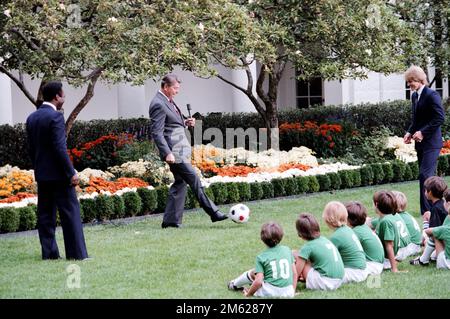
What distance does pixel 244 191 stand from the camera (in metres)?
14.1

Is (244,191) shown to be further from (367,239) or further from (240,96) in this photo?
(240,96)

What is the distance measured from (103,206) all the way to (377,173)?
5.38m

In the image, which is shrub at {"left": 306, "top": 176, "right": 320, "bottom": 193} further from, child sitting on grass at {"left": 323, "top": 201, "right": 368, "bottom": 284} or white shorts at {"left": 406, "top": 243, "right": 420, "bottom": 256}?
child sitting on grass at {"left": 323, "top": 201, "right": 368, "bottom": 284}

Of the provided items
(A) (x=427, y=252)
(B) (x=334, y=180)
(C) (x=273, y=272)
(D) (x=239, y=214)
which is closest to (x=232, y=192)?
(B) (x=334, y=180)

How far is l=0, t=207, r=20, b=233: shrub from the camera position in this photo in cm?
1163

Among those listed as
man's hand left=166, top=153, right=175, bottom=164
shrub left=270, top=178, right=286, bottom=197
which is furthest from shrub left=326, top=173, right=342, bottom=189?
man's hand left=166, top=153, right=175, bottom=164

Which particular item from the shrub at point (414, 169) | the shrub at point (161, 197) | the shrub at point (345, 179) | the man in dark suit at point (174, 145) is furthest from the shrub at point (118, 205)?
the shrub at point (414, 169)

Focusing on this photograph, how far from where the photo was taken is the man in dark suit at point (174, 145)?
11.5m

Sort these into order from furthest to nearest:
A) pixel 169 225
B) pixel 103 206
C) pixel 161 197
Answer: pixel 161 197 < pixel 103 206 < pixel 169 225

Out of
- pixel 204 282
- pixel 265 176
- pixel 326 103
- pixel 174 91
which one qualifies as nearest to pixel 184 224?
pixel 174 91

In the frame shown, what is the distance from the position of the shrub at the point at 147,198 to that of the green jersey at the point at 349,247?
17.3 feet

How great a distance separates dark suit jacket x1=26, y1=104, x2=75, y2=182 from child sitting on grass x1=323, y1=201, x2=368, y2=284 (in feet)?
8.71

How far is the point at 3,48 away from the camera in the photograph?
14039 millimetres
